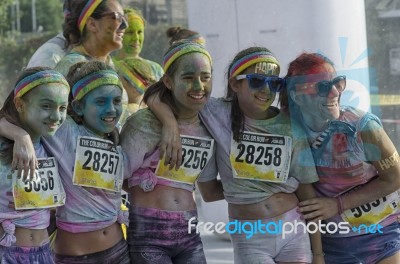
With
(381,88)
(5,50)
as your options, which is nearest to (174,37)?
(381,88)

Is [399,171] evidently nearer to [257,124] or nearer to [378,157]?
[378,157]

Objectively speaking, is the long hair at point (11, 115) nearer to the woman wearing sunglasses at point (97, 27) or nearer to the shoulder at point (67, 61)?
the shoulder at point (67, 61)

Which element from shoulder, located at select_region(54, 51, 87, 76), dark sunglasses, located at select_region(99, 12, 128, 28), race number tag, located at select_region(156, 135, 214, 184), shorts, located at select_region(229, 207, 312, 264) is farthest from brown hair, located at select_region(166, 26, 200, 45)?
shorts, located at select_region(229, 207, 312, 264)

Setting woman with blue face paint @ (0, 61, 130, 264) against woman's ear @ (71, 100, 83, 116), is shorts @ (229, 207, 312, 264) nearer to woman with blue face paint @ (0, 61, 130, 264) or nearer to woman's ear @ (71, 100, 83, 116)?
woman with blue face paint @ (0, 61, 130, 264)

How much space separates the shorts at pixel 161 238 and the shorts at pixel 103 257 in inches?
2.2

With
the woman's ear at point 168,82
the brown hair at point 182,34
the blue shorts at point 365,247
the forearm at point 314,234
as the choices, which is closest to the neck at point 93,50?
the brown hair at point 182,34

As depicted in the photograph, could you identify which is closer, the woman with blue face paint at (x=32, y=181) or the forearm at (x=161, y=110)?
the woman with blue face paint at (x=32, y=181)

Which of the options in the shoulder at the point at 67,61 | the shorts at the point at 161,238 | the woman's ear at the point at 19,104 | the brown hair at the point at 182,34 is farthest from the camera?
the brown hair at the point at 182,34

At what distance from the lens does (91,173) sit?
4008 millimetres

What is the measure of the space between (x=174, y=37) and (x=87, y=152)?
254 centimetres

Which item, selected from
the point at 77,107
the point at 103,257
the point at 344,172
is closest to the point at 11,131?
the point at 77,107

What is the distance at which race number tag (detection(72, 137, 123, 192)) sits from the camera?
3998 millimetres

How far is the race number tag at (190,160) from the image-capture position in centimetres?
411

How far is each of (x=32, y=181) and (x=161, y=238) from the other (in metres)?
0.65
